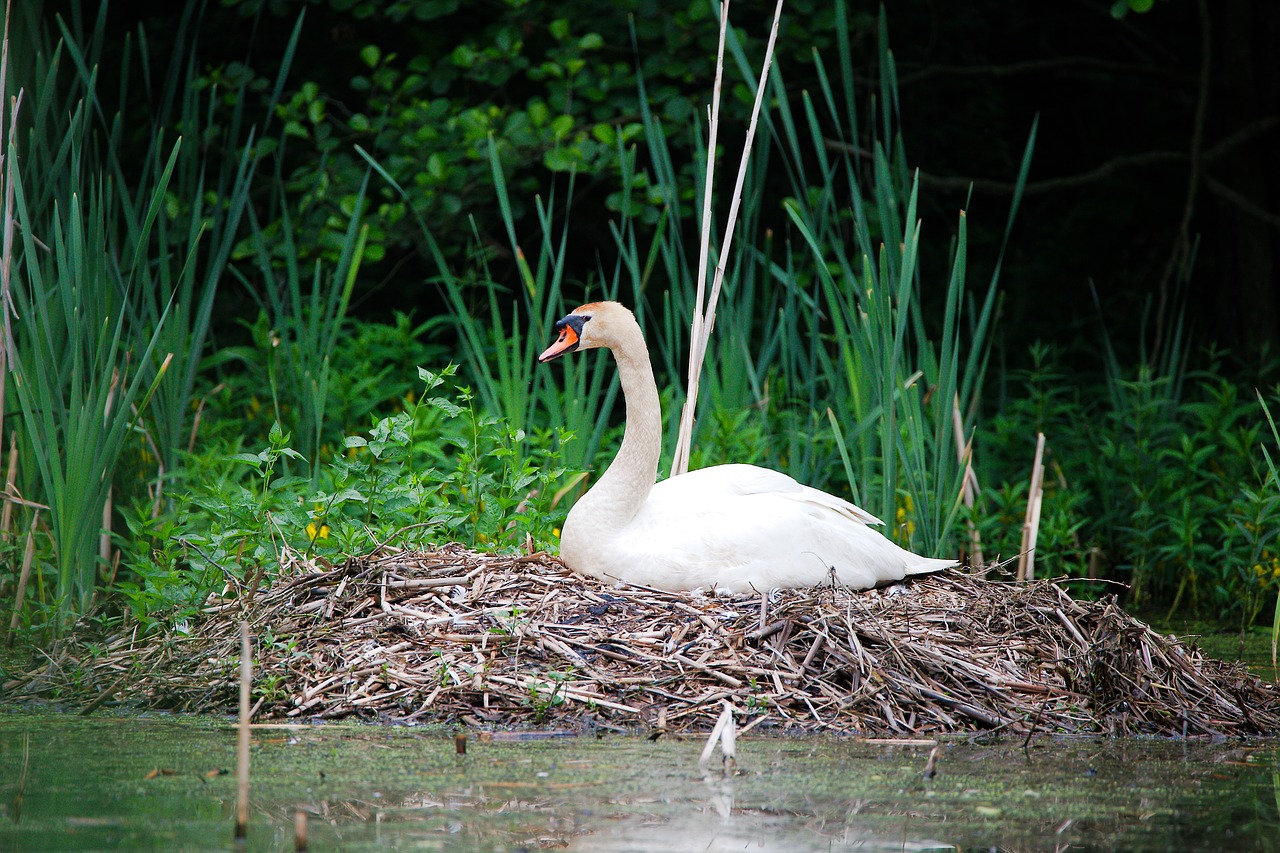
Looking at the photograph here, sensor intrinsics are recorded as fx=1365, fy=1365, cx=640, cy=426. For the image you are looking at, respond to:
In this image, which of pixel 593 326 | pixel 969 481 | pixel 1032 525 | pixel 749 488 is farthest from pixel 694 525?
pixel 969 481

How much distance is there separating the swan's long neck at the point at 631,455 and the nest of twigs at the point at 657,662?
30 centimetres

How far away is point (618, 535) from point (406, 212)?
13.6ft

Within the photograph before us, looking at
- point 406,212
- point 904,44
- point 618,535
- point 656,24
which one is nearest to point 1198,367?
point 904,44

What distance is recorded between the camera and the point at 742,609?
14.7 feet

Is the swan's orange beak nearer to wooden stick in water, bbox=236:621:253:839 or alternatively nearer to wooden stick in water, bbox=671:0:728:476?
wooden stick in water, bbox=671:0:728:476

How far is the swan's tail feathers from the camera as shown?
4984 millimetres

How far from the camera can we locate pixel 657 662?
412cm

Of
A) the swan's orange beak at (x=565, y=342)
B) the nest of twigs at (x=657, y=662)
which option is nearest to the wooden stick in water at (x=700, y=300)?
the swan's orange beak at (x=565, y=342)

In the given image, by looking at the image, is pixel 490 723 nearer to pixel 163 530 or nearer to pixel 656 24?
pixel 163 530

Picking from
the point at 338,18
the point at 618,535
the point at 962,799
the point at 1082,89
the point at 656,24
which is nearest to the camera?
the point at 962,799

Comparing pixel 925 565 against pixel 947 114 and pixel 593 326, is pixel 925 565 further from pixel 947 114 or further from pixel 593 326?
pixel 947 114

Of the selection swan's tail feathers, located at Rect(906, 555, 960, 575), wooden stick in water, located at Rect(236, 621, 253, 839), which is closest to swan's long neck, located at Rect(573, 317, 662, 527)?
swan's tail feathers, located at Rect(906, 555, 960, 575)

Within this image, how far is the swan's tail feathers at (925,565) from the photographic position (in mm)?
4984

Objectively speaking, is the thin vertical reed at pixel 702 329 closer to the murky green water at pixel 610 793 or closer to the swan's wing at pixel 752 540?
the swan's wing at pixel 752 540
